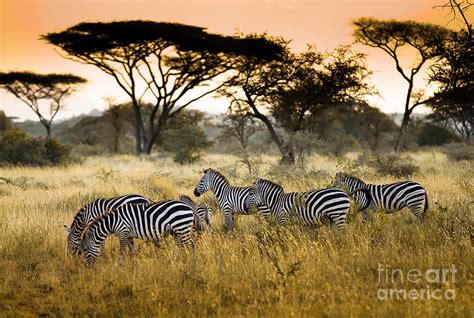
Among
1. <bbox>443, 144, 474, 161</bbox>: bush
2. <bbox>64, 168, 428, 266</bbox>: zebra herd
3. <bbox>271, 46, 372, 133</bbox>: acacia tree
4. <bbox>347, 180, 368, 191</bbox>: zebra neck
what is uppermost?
<bbox>271, 46, 372, 133</bbox>: acacia tree

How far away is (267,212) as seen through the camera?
8398 millimetres

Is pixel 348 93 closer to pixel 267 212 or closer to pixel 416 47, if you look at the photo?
pixel 416 47

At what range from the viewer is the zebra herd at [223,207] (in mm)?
6934

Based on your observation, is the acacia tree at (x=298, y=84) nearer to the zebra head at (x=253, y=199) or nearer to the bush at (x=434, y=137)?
the zebra head at (x=253, y=199)

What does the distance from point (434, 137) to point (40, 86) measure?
31.0m

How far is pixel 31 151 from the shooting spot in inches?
896

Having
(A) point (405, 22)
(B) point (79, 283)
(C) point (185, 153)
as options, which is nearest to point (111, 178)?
(C) point (185, 153)

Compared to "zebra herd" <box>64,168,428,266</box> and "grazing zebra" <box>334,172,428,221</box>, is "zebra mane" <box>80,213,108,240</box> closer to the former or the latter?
"zebra herd" <box>64,168,428,266</box>

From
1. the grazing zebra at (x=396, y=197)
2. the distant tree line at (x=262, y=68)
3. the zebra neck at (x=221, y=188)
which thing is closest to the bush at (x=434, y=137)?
the distant tree line at (x=262, y=68)

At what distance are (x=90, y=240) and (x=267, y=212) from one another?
9.63ft

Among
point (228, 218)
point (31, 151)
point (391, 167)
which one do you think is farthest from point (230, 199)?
point (31, 151)

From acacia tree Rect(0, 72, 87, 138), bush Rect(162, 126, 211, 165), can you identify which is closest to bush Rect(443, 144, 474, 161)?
bush Rect(162, 126, 211, 165)

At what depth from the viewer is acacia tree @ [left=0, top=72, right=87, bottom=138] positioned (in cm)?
3472

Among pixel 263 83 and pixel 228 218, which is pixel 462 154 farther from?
pixel 228 218
